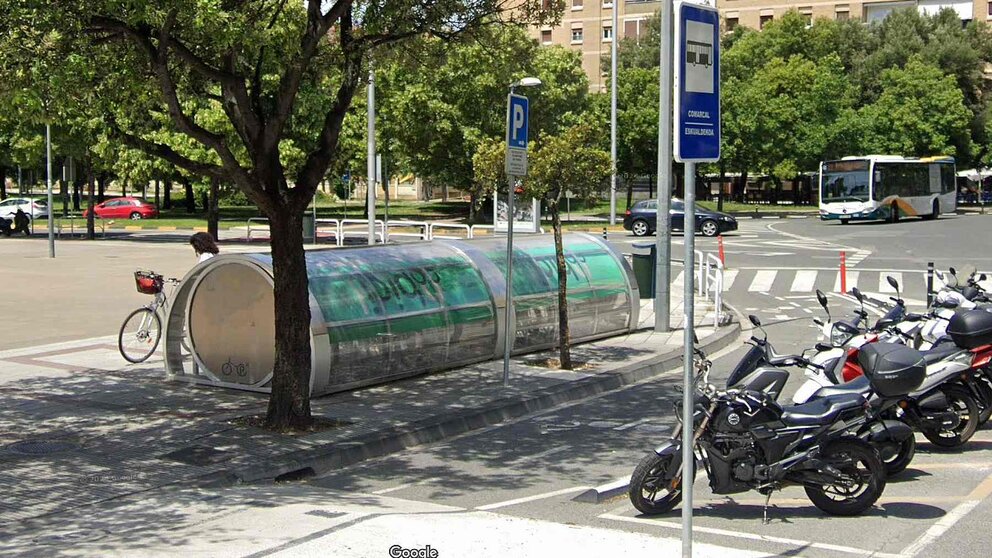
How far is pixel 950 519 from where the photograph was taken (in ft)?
25.0

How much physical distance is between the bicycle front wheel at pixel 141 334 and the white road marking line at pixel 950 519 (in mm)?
9837

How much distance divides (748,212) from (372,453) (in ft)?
185

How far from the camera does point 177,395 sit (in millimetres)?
12234

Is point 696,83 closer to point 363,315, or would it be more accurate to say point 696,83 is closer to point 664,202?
point 363,315

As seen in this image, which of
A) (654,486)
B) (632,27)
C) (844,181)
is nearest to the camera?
(654,486)

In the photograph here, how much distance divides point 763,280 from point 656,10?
59848 millimetres

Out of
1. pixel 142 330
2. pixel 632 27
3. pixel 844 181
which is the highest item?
pixel 632 27

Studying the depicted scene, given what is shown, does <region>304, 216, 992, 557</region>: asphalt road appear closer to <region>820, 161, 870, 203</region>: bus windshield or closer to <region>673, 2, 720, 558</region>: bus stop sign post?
<region>673, 2, 720, 558</region>: bus stop sign post

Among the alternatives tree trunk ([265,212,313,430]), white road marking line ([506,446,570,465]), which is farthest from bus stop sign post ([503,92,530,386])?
tree trunk ([265,212,313,430])

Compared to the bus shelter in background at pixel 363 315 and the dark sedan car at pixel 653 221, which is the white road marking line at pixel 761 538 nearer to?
the bus shelter in background at pixel 363 315

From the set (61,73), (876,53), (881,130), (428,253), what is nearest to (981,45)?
(876,53)

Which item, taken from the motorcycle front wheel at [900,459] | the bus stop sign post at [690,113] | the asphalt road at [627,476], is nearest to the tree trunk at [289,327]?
the asphalt road at [627,476]

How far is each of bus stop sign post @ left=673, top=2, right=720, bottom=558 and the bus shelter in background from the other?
20.4 ft

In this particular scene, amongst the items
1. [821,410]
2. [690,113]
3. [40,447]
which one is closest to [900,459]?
[821,410]
